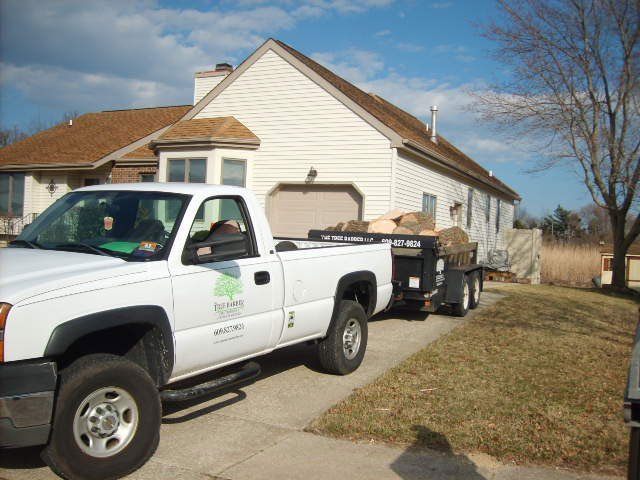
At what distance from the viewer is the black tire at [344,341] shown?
6.82 metres

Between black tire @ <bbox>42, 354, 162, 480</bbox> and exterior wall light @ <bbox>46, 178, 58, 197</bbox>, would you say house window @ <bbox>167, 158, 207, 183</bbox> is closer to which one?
exterior wall light @ <bbox>46, 178, 58, 197</bbox>

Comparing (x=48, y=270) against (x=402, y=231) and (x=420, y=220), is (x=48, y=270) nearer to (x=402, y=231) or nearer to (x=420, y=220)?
(x=402, y=231)

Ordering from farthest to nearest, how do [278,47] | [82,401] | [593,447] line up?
1. [278,47]
2. [593,447]
3. [82,401]

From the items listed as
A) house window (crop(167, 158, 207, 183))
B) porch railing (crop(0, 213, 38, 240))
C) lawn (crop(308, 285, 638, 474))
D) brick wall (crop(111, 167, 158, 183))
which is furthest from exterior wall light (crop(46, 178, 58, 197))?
lawn (crop(308, 285, 638, 474))

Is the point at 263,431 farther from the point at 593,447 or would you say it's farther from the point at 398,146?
the point at 398,146

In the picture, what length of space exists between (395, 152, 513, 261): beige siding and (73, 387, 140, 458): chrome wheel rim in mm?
12267

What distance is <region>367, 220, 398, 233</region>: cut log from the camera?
12.5m

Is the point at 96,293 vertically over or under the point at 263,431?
over

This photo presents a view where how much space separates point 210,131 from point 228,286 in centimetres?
1285

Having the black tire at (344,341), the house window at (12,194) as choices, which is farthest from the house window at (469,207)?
the black tire at (344,341)

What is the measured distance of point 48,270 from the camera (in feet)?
13.4

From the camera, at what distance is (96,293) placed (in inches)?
158

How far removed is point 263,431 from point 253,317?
965mm

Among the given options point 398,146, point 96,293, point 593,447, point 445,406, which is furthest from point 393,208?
point 96,293
